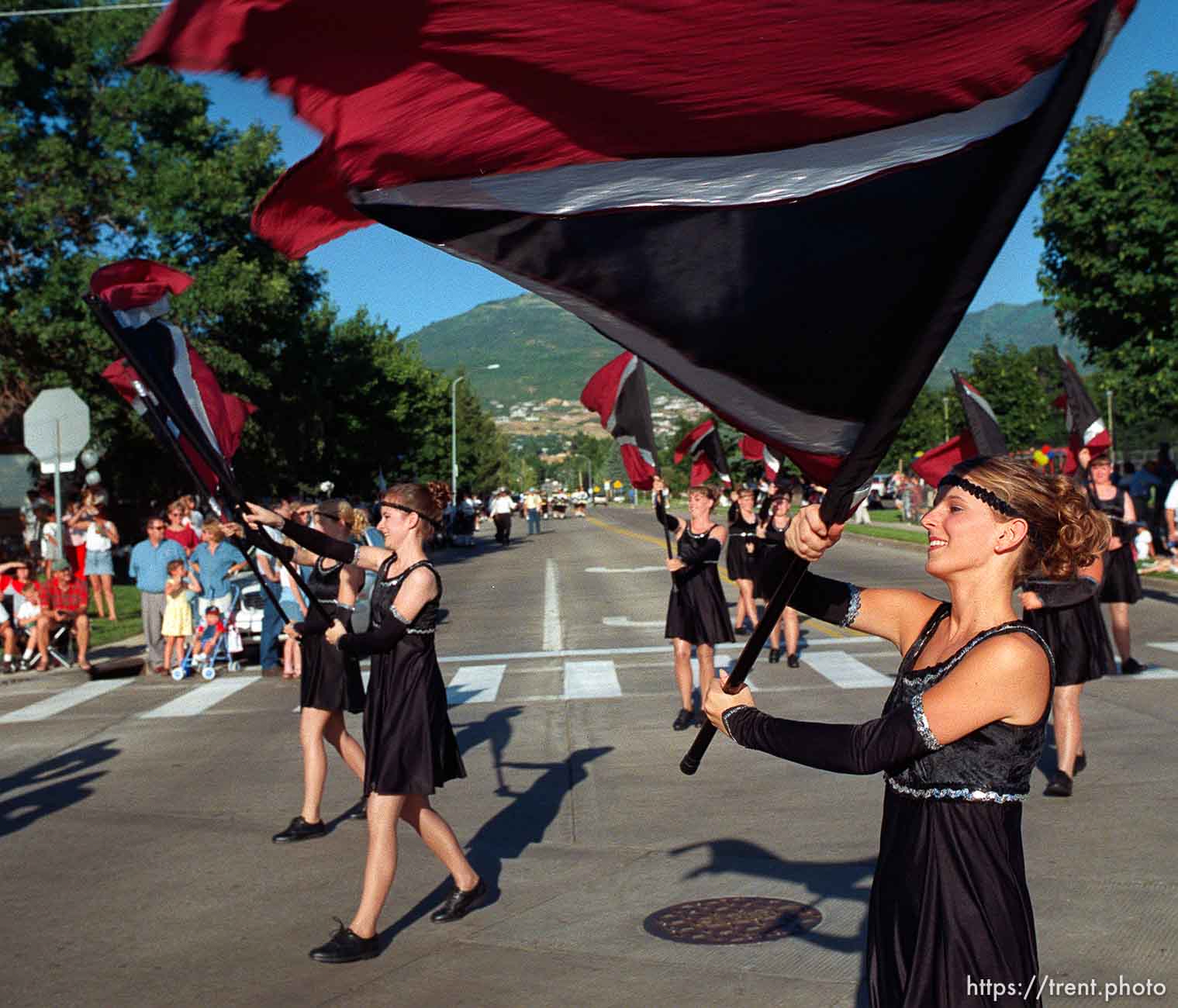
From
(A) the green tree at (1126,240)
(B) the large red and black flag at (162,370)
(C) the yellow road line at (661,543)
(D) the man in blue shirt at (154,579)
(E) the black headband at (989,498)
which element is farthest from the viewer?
(A) the green tree at (1126,240)

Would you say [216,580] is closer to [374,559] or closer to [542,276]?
[374,559]

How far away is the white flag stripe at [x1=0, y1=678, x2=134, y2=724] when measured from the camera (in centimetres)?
1320

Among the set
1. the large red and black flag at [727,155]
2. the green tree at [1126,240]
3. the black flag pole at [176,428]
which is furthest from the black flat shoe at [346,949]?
the green tree at [1126,240]

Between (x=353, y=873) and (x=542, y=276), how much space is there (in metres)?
4.62

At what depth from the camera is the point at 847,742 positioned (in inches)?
128

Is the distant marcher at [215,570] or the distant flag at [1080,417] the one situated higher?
the distant flag at [1080,417]

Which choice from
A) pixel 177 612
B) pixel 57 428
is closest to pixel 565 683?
pixel 177 612

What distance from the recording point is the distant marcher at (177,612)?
1608 cm

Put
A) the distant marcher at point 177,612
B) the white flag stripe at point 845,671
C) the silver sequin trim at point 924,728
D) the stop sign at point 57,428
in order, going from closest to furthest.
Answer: the silver sequin trim at point 924,728
the white flag stripe at point 845,671
the distant marcher at point 177,612
the stop sign at point 57,428

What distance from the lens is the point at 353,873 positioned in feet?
23.6

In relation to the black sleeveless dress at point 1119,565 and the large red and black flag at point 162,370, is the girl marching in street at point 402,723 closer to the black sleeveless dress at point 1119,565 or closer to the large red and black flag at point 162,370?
the large red and black flag at point 162,370

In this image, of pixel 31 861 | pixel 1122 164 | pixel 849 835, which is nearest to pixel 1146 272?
pixel 1122 164

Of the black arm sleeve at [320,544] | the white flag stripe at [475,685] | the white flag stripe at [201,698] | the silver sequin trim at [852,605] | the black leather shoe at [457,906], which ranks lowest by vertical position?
the white flag stripe at [201,698]

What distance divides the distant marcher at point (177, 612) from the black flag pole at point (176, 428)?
31.5 ft
